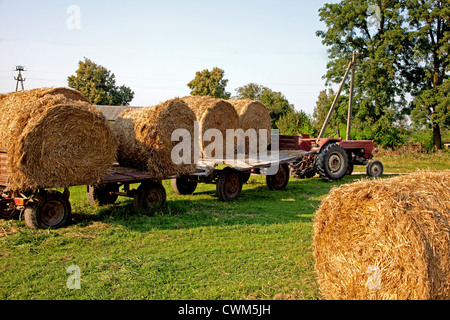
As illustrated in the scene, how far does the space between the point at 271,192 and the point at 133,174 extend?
5.06m

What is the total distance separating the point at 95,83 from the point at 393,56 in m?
29.2

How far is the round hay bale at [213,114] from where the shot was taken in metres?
10.7

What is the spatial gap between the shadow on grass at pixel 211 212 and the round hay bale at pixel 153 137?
96 centimetres

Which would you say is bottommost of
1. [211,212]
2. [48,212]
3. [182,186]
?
[211,212]

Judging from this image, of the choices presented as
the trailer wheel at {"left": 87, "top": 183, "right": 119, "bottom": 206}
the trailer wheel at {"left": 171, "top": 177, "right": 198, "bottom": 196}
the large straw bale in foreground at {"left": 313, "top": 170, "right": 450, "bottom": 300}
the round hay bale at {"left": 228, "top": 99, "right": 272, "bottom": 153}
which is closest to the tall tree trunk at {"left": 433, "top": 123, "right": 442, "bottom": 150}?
the round hay bale at {"left": 228, "top": 99, "right": 272, "bottom": 153}

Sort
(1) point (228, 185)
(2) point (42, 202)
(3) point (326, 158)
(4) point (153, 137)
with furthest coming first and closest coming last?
(3) point (326, 158), (1) point (228, 185), (4) point (153, 137), (2) point (42, 202)

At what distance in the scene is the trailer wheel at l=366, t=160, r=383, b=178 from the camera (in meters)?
15.4

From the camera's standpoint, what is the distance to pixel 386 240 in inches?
138

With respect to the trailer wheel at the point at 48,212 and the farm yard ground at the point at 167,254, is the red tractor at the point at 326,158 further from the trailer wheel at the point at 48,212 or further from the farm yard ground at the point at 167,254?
the trailer wheel at the point at 48,212

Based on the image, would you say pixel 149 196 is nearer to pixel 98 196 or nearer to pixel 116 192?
pixel 116 192

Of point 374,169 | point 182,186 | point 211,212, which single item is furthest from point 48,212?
point 374,169

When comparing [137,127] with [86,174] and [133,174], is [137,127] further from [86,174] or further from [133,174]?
[86,174]

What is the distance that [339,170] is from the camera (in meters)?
14.2

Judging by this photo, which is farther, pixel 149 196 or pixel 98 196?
pixel 98 196
